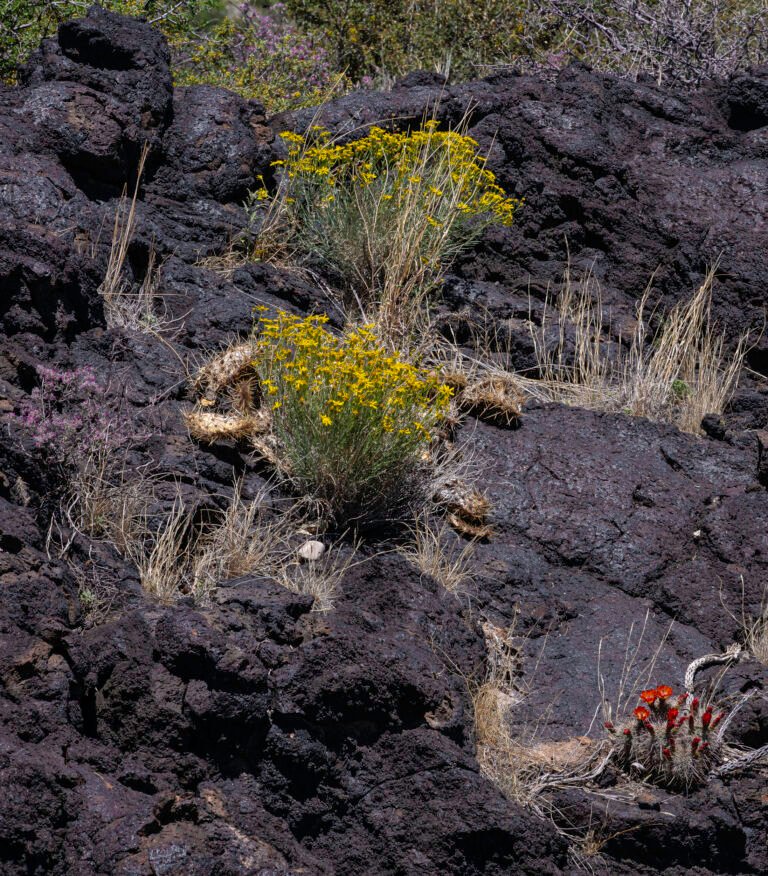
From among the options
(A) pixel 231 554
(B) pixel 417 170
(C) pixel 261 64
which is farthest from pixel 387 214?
(C) pixel 261 64

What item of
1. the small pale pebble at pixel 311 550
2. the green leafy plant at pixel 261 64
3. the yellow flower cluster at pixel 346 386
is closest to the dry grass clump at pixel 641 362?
the yellow flower cluster at pixel 346 386

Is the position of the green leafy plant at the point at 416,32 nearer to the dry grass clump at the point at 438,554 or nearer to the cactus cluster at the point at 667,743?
the dry grass clump at the point at 438,554

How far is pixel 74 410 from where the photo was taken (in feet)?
13.8

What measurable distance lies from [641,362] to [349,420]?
207 cm

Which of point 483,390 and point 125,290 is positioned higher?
point 125,290

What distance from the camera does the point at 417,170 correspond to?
5.96 meters

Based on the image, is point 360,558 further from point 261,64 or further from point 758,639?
point 261,64

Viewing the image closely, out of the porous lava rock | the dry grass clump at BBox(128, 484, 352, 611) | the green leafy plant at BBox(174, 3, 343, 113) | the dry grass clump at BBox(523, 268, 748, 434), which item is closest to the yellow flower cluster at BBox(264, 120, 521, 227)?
the porous lava rock

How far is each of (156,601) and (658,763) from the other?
183 cm

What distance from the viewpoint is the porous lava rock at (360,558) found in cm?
310

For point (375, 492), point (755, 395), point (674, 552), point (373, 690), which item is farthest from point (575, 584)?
point (755, 395)

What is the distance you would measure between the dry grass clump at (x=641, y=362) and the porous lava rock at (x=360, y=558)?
0.17 meters

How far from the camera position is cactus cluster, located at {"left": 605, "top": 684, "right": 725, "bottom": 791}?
3.69 metres

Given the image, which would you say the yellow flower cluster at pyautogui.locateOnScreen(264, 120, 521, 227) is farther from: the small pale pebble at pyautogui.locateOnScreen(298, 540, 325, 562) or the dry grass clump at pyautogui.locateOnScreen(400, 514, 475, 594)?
the small pale pebble at pyautogui.locateOnScreen(298, 540, 325, 562)
